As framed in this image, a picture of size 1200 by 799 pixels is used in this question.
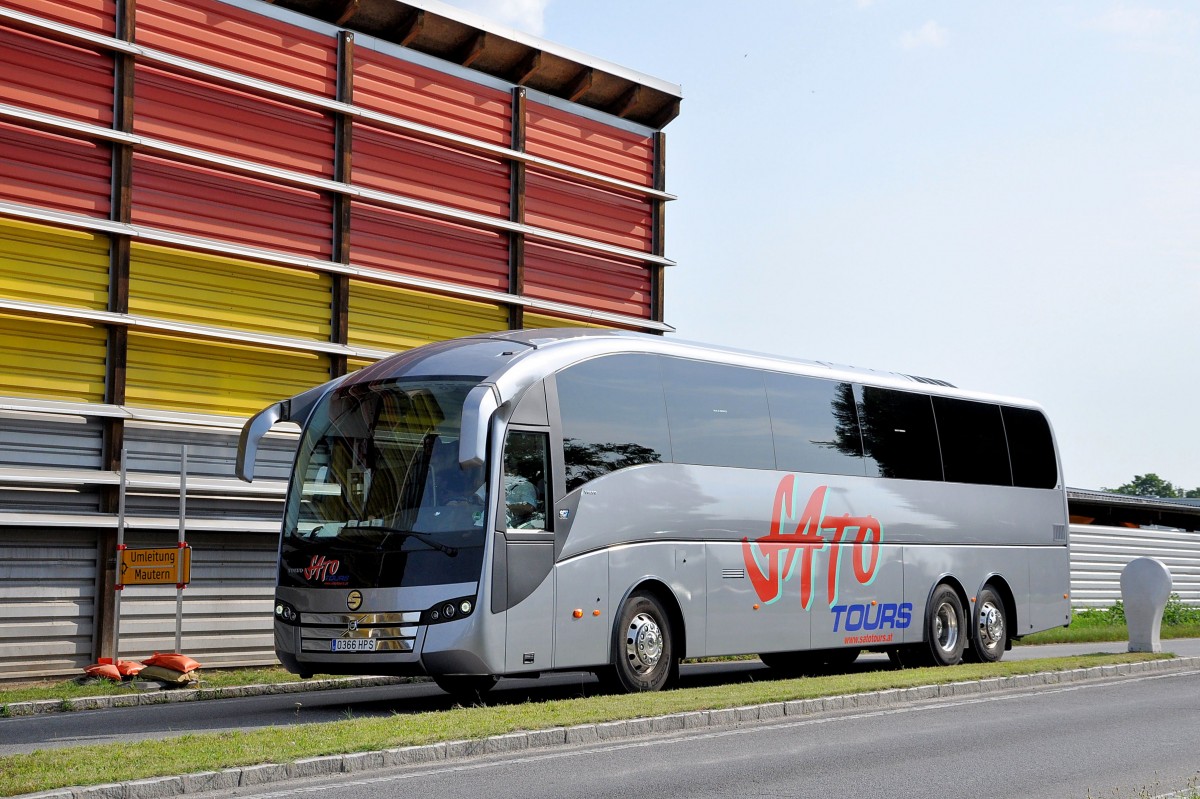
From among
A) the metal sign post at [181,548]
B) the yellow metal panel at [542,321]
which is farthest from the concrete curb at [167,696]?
the yellow metal panel at [542,321]

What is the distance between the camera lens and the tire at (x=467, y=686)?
44.7 ft

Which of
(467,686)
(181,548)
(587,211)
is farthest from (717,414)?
(587,211)

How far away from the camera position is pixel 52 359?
1786 cm

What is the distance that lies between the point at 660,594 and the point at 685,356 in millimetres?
2690

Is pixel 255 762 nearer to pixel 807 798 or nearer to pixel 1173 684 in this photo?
pixel 807 798

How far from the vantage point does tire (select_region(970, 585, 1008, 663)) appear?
1934cm

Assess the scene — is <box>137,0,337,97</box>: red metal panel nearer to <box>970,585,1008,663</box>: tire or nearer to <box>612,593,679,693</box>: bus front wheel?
<box>612,593,679,693</box>: bus front wheel

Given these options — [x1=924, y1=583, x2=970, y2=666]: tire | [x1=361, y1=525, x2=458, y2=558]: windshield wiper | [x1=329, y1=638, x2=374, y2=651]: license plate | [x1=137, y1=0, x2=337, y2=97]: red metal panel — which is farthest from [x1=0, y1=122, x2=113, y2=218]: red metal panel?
[x1=924, y1=583, x2=970, y2=666]: tire

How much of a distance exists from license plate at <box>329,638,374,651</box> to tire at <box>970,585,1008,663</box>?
9898 millimetres

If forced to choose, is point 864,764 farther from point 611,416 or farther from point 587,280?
point 587,280

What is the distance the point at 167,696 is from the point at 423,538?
14.7ft

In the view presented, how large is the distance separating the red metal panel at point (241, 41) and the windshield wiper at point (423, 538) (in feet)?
31.1

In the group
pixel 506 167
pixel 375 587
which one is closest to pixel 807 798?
pixel 375 587

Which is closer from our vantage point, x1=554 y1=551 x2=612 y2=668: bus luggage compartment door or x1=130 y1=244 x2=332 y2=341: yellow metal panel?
x1=554 y1=551 x2=612 y2=668: bus luggage compartment door
